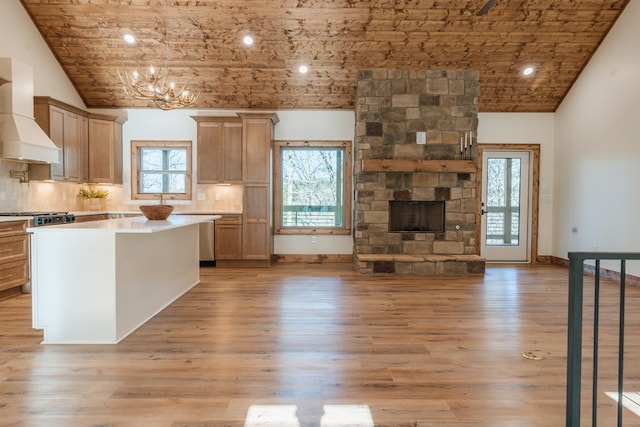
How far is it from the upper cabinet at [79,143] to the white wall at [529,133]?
6491 millimetres

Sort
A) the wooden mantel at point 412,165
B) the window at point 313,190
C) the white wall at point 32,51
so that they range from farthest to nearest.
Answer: the window at point 313,190
the wooden mantel at point 412,165
the white wall at point 32,51

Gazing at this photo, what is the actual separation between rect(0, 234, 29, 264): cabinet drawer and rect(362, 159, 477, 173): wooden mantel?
4561mm

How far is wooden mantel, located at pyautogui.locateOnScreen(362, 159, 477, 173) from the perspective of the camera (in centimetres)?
615

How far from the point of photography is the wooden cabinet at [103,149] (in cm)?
648

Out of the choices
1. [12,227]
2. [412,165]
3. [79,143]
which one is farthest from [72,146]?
[412,165]

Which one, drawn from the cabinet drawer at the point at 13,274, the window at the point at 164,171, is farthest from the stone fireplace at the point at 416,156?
the cabinet drawer at the point at 13,274

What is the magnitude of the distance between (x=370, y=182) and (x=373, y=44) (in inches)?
81.6

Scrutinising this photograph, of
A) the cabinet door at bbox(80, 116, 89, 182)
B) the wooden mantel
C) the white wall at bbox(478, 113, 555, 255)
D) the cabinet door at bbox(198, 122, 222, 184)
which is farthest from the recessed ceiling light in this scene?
the white wall at bbox(478, 113, 555, 255)

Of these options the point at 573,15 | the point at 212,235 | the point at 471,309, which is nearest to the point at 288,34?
the point at 212,235

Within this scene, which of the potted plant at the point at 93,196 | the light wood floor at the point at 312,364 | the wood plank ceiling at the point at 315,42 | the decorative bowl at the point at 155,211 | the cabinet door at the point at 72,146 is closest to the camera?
the light wood floor at the point at 312,364

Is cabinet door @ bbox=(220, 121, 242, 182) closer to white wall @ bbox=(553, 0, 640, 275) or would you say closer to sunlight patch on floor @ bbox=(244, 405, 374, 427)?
sunlight patch on floor @ bbox=(244, 405, 374, 427)

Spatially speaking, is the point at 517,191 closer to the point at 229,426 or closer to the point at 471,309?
the point at 471,309

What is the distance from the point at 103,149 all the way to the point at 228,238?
2.59m

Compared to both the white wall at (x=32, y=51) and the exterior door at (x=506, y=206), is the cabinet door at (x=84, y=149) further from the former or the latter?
the exterior door at (x=506, y=206)
